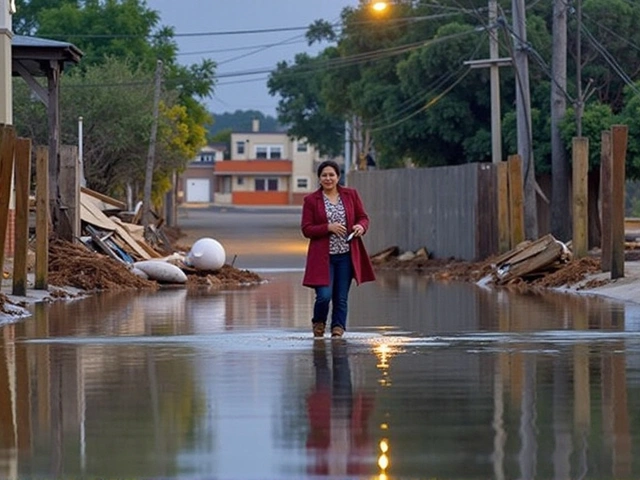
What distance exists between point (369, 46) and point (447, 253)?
2118cm

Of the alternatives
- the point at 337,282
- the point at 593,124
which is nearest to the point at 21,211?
the point at 337,282

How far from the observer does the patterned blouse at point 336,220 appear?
52.7 feet

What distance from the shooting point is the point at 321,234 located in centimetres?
1600

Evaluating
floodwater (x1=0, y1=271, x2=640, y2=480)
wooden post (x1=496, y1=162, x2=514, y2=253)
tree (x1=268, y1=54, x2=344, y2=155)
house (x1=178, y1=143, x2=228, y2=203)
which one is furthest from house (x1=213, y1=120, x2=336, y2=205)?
floodwater (x1=0, y1=271, x2=640, y2=480)

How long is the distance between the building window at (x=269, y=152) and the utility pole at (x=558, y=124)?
124297 mm

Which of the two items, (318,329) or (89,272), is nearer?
(318,329)

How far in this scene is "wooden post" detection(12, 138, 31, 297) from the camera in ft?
70.8

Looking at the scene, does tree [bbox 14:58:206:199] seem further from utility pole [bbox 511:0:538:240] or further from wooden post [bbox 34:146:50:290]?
wooden post [bbox 34:146:50:290]

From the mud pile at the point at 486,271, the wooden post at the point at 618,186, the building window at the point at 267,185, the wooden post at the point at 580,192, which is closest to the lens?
the wooden post at the point at 618,186

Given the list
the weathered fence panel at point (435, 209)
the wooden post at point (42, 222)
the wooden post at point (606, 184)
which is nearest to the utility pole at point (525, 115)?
the weathered fence panel at point (435, 209)

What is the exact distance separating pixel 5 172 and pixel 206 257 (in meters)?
11.9

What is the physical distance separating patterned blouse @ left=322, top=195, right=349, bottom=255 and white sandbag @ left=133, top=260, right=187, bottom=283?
14.1m

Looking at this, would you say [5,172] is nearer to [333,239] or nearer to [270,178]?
[333,239]

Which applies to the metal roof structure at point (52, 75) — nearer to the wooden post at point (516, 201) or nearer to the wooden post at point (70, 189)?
the wooden post at point (70, 189)
